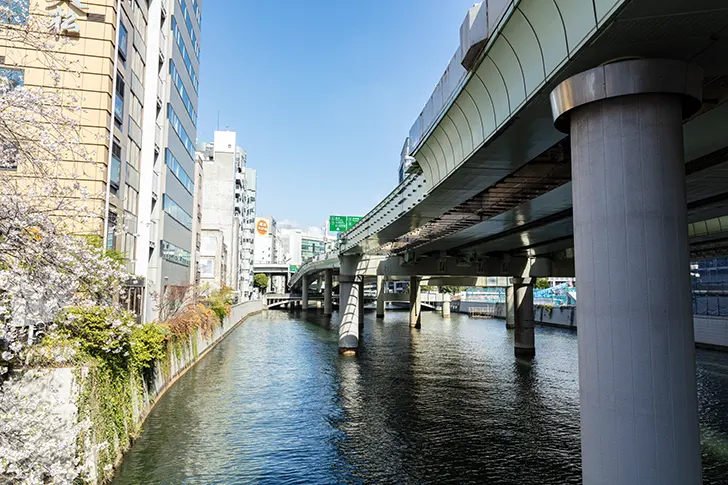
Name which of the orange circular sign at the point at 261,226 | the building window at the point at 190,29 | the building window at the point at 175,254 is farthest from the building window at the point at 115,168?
the orange circular sign at the point at 261,226

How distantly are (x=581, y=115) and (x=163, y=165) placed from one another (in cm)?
3041

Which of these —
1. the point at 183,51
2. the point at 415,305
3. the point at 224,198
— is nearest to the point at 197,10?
the point at 183,51

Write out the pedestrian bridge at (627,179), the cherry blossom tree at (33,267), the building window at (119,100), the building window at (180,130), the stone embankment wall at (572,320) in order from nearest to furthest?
the pedestrian bridge at (627,179) < the cherry blossom tree at (33,267) < the building window at (119,100) < the building window at (180,130) < the stone embankment wall at (572,320)

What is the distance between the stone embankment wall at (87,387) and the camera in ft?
33.4

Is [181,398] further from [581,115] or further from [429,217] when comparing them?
[581,115]

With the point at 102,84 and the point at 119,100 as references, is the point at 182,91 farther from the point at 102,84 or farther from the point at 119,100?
the point at 102,84

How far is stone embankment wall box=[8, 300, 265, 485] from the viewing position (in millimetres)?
10172

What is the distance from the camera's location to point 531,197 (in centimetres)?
1898

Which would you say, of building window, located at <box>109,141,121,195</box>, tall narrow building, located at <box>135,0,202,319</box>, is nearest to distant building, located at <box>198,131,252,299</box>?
tall narrow building, located at <box>135,0,202,319</box>

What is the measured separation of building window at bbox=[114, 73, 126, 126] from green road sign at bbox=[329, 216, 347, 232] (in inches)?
1364

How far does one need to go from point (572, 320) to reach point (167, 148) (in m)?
47.6

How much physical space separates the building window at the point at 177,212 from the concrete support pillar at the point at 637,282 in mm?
31331

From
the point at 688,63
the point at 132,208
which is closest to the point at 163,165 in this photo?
the point at 132,208

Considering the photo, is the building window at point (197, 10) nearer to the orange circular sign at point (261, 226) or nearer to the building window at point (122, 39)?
the building window at point (122, 39)
